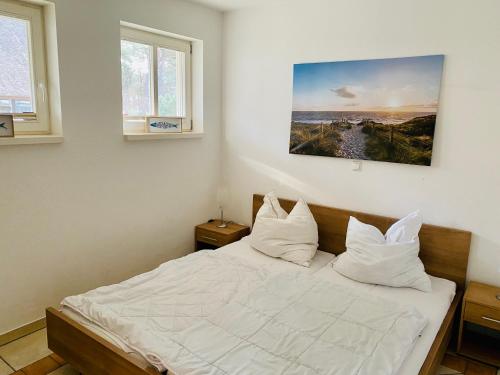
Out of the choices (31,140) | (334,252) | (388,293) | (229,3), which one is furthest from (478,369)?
(229,3)

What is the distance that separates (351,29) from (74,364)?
9.80ft

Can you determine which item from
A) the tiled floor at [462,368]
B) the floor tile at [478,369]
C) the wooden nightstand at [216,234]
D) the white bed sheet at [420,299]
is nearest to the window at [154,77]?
the wooden nightstand at [216,234]

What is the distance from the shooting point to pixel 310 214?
10.8 ft

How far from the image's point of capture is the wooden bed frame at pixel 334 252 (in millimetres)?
1924

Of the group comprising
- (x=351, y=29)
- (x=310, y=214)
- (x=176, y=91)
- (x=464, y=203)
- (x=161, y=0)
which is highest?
(x=161, y=0)

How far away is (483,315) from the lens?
7.94 ft

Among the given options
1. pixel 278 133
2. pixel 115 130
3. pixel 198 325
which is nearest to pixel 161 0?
pixel 115 130

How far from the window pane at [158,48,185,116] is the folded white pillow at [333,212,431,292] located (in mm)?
1992

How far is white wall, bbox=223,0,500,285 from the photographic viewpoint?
2.61m

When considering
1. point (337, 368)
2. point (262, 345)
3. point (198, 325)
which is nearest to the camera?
point (337, 368)

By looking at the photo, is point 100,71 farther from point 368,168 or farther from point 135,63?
point 368,168

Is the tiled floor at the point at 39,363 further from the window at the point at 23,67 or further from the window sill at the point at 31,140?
the window at the point at 23,67

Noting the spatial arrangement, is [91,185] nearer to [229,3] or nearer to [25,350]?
[25,350]

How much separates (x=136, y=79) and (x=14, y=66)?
0.96 metres
